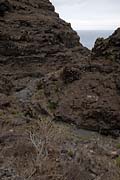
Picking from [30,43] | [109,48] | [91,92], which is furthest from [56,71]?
[30,43]

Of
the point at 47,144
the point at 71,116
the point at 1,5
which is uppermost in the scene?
the point at 1,5

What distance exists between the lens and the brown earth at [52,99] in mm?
7996

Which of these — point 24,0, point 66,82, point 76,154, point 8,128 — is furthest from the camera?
Answer: point 24,0

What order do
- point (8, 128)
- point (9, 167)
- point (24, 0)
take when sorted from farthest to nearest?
point (24, 0) < point (8, 128) < point (9, 167)

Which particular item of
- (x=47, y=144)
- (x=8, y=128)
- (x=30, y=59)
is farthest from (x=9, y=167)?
(x=30, y=59)

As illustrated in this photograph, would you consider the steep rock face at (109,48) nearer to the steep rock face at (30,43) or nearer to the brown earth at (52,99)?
the brown earth at (52,99)

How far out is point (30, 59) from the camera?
27.2 metres

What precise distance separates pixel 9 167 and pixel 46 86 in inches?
451

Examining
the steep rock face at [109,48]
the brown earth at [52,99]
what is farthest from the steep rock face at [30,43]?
the steep rock face at [109,48]

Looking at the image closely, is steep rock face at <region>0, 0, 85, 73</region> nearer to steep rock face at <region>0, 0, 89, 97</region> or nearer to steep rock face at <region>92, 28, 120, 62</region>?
steep rock face at <region>0, 0, 89, 97</region>

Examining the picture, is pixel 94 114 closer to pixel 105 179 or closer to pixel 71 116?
pixel 71 116

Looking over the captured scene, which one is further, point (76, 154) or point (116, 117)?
point (116, 117)

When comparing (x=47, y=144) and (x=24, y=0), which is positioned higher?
(x=24, y=0)

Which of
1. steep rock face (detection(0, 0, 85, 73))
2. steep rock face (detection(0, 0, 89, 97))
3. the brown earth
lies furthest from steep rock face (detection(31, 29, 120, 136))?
steep rock face (detection(0, 0, 85, 73))
